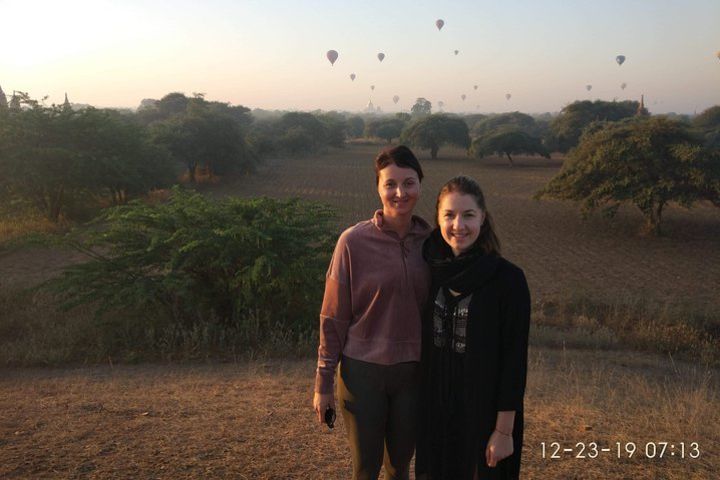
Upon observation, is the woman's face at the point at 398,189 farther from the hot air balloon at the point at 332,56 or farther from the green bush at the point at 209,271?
the hot air balloon at the point at 332,56

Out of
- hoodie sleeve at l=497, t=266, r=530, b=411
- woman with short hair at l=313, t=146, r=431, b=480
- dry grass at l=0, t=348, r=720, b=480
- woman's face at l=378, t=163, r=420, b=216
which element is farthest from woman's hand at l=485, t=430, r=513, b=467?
dry grass at l=0, t=348, r=720, b=480

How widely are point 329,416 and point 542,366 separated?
15.8ft

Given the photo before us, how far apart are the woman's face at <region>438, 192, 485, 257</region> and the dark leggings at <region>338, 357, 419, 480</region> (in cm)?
60

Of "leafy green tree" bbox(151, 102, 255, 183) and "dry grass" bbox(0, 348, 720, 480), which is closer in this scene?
"dry grass" bbox(0, 348, 720, 480)

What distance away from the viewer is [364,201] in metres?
26.3

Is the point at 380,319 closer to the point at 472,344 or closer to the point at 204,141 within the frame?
the point at 472,344

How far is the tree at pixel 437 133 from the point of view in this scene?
51719 mm

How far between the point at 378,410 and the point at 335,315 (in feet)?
1.49

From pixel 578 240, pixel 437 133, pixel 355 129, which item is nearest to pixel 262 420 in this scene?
pixel 578 240

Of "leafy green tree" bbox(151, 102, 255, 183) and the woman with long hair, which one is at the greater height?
"leafy green tree" bbox(151, 102, 255, 183)

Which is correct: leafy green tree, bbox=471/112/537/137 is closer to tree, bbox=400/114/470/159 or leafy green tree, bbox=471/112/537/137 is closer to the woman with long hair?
tree, bbox=400/114/470/159

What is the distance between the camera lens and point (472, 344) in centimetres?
206

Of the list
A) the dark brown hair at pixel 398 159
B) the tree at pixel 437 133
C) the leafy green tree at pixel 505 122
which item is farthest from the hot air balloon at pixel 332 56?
the dark brown hair at pixel 398 159

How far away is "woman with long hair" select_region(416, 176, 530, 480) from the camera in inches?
79.9
